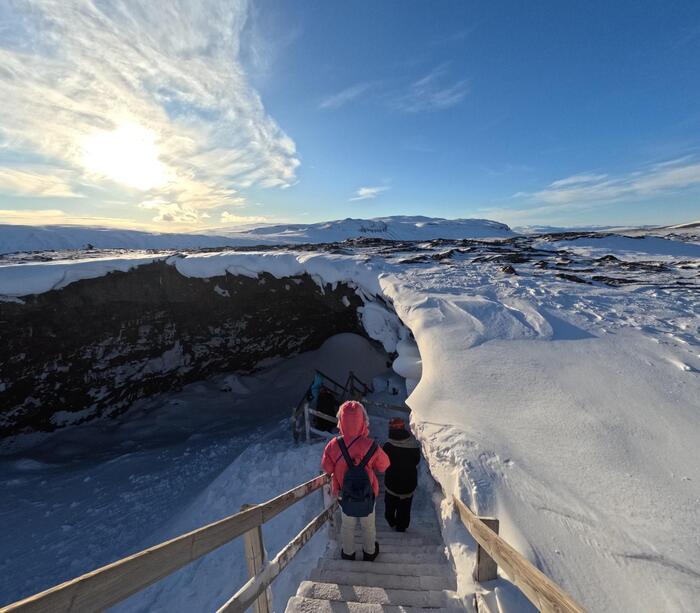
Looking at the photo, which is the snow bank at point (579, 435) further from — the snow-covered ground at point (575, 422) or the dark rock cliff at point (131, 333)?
the dark rock cliff at point (131, 333)

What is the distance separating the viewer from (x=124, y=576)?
1.39 meters

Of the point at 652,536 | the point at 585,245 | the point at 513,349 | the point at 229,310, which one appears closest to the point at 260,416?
the point at 229,310

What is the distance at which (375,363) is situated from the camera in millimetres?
17156

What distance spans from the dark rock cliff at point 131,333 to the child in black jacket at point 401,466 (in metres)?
6.23

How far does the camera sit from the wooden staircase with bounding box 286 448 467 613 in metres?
2.76

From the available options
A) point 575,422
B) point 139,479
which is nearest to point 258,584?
point 575,422

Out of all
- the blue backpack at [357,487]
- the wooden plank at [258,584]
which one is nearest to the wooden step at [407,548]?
the blue backpack at [357,487]

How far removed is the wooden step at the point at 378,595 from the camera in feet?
9.11

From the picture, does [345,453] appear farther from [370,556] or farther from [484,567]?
[484,567]

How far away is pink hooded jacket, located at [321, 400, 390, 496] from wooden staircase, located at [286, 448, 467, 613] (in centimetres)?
79

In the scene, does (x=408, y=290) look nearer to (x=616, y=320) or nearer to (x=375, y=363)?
(x=616, y=320)

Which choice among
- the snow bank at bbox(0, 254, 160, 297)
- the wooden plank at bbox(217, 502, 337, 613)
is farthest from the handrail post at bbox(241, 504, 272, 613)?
the snow bank at bbox(0, 254, 160, 297)

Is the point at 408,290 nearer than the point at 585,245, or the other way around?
the point at 408,290

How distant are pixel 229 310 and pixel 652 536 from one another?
13110 millimetres
